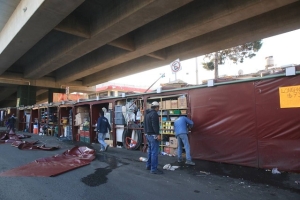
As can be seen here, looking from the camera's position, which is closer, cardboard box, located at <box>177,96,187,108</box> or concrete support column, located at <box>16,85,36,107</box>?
cardboard box, located at <box>177,96,187,108</box>

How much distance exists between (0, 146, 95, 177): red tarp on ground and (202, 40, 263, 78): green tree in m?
14.2

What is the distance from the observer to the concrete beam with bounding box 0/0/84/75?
899 centimetres

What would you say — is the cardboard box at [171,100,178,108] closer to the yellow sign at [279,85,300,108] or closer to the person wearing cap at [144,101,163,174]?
the person wearing cap at [144,101,163,174]

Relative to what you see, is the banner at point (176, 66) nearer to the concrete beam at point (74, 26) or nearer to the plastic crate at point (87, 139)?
the concrete beam at point (74, 26)

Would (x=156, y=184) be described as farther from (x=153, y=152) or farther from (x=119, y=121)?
(x=119, y=121)

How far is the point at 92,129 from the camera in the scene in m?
12.4

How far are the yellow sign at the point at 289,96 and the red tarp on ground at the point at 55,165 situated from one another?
6400mm

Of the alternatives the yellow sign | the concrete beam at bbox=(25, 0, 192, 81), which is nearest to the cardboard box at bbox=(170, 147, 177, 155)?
the yellow sign

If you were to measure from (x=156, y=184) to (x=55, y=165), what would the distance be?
3.63m

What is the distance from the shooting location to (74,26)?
11.9 metres

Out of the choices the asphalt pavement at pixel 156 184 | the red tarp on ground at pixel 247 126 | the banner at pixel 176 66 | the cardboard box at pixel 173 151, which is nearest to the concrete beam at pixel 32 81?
the asphalt pavement at pixel 156 184

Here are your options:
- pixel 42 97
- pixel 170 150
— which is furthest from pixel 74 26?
pixel 42 97

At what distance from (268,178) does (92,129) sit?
9633 mm

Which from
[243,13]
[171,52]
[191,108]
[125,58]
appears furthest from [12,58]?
[243,13]
